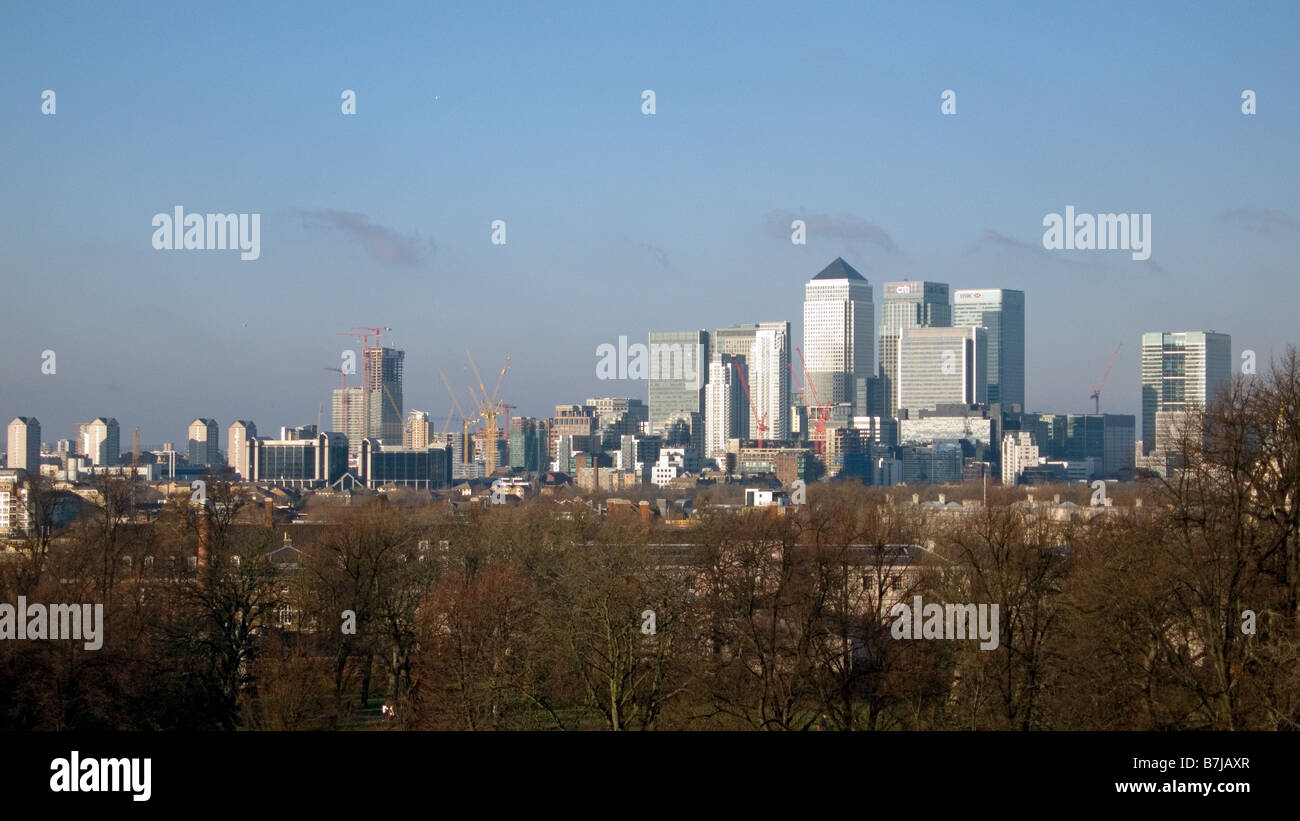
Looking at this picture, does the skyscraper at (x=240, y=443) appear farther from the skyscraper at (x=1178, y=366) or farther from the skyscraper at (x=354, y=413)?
the skyscraper at (x=1178, y=366)

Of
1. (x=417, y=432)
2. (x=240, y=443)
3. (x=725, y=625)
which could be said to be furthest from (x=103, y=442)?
(x=725, y=625)

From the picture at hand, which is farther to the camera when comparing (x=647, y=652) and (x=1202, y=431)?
(x=647, y=652)

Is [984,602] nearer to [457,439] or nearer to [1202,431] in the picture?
[1202,431]

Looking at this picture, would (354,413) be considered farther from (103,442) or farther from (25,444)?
(25,444)

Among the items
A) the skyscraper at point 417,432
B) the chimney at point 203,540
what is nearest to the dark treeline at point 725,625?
the chimney at point 203,540

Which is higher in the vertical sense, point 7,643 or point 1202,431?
point 1202,431
